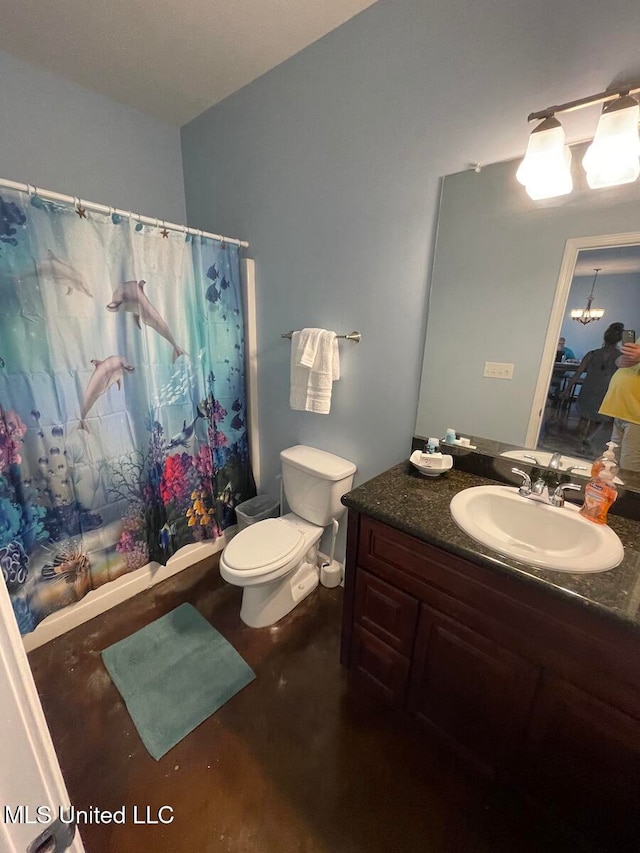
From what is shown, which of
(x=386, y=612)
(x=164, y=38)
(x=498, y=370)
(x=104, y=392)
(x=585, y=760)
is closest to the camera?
(x=585, y=760)

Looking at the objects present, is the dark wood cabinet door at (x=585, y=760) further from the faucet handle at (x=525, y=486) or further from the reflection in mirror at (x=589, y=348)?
the reflection in mirror at (x=589, y=348)

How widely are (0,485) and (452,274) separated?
1938 mm

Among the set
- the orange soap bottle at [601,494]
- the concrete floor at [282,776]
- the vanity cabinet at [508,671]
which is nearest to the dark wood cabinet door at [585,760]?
the vanity cabinet at [508,671]

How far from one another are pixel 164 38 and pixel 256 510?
91.5 inches

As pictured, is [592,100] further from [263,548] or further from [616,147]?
[263,548]

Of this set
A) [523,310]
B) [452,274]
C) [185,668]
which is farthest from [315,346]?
[185,668]

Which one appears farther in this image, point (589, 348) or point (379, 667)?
point (379, 667)

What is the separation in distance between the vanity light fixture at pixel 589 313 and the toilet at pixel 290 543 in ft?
3.61

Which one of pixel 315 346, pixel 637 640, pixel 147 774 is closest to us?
pixel 637 640

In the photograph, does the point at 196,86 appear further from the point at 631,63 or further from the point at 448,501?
the point at 448,501

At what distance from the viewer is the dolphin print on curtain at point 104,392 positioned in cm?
142

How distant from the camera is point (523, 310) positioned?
1.29m

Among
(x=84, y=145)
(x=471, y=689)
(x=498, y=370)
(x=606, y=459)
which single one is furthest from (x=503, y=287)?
(x=84, y=145)

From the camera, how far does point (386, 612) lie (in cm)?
127
